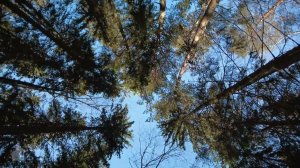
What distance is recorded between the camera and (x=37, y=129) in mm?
8539

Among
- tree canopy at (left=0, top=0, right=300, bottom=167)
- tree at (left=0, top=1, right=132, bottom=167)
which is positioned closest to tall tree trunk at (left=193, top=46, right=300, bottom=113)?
tree canopy at (left=0, top=0, right=300, bottom=167)

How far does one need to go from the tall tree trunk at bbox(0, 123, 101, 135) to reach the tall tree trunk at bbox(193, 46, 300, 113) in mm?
3813

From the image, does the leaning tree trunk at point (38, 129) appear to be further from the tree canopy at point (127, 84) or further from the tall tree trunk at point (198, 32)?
the tall tree trunk at point (198, 32)

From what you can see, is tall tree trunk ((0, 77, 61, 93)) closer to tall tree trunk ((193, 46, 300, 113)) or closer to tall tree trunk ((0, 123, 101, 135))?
tall tree trunk ((0, 123, 101, 135))

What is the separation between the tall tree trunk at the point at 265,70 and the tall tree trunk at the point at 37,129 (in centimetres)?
381

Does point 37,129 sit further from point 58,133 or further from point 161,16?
point 161,16

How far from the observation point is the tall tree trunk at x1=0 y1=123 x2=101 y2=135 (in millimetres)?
7641

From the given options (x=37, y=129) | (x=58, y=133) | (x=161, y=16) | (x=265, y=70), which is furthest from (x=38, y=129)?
(x=265, y=70)

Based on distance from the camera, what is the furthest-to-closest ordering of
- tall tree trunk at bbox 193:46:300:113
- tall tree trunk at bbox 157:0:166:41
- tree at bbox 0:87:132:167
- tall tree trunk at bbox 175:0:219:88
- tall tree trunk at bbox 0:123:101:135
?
1. tall tree trunk at bbox 157:0:166:41
2. tall tree trunk at bbox 175:0:219:88
3. tree at bbox 0:87:132:167
4. tall tree trunk at bbox 0:123:101:135
5. tall tree trunk at bbox 193:46:300:113

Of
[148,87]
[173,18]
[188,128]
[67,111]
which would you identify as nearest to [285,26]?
[173,18]

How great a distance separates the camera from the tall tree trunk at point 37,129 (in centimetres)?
764

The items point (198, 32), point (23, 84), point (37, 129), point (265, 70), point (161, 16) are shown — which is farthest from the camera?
point (198, 32)

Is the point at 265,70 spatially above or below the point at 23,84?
below

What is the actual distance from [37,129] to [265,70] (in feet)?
19.1
